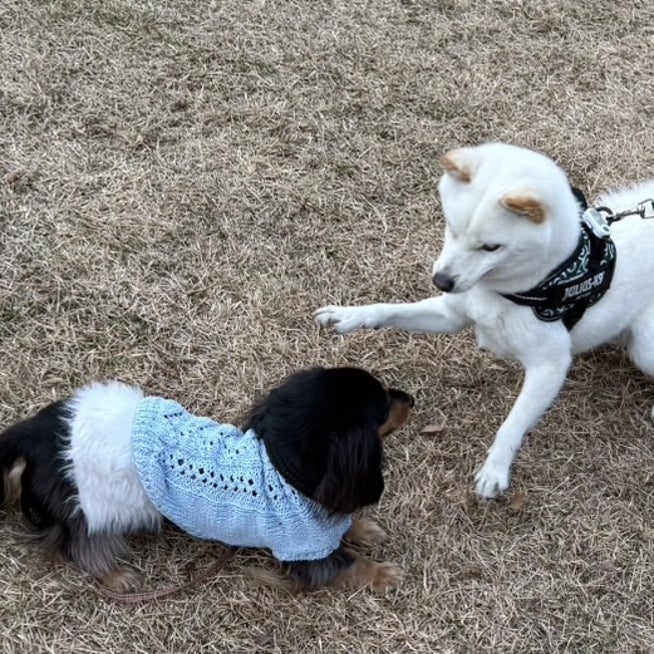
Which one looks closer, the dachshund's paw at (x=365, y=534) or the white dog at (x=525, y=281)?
the white dog at (x=525, y=281)

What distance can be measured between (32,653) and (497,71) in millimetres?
3682

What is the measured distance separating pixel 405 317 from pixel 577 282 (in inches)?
27.2

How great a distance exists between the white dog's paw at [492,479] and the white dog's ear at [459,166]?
109 cm

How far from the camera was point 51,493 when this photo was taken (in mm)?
2473

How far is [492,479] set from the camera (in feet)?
9.70

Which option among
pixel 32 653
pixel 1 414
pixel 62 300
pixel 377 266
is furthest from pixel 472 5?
pixel 32 653

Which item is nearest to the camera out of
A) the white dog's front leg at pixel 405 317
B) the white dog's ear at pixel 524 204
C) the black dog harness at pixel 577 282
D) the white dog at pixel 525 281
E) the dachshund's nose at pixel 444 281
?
the white dog's ear at pixel 524 204

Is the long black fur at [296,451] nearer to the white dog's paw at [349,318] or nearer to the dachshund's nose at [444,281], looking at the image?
the dachshund's nose at [444,281]

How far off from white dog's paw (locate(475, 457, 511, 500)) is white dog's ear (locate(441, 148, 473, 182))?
109 centimetres

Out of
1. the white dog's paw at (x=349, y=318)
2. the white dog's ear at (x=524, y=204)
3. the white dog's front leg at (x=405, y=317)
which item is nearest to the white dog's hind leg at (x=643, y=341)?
the white dog's front leg at (x=405, y=317)

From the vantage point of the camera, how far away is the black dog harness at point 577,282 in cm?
266

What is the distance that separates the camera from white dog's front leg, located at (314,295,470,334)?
3.06m

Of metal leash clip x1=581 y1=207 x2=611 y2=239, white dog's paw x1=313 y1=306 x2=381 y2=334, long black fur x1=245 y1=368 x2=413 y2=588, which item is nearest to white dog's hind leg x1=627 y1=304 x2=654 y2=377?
metal leash clip x1=581 y1=207 x2=611 y2=239

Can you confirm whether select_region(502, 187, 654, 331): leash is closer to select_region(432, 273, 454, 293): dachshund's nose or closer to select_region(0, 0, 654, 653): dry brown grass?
select_region(432, 273, 454, 293): dachshund's nose
